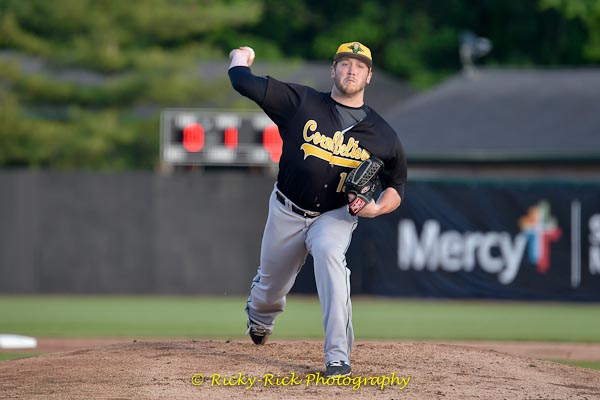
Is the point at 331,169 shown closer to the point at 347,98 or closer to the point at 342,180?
the point at 342,180

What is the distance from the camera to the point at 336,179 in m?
6.97

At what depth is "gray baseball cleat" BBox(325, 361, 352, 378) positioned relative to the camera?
21.9ft

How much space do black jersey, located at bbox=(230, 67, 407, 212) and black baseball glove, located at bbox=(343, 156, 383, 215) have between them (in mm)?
170

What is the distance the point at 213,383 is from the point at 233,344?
1338 mm

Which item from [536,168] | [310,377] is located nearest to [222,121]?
[536,168]

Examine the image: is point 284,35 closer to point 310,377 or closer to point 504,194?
point 504,194

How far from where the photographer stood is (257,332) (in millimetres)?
7840

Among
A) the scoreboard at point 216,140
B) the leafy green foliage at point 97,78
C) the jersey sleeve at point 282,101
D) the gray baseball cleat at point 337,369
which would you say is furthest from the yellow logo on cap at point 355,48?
the leafy green foliage at point 97,78

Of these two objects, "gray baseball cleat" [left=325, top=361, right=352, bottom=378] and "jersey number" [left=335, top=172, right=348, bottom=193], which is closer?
"gray baseball cleat" [left=325, top=361, right=352, bottom=378]

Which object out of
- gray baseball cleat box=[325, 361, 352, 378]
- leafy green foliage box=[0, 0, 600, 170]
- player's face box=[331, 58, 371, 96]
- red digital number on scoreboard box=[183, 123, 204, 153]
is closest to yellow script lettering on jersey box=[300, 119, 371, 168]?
player's face box=[331, 58, 371, 96]

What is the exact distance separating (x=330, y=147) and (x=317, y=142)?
85 millimetres

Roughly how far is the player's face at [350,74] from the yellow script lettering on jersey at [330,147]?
0.90ft

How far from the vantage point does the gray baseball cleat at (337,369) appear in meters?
6.66

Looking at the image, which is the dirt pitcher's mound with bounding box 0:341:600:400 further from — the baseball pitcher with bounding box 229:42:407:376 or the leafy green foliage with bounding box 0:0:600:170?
the leafy green foliage with bounding box 0:0:600:170
